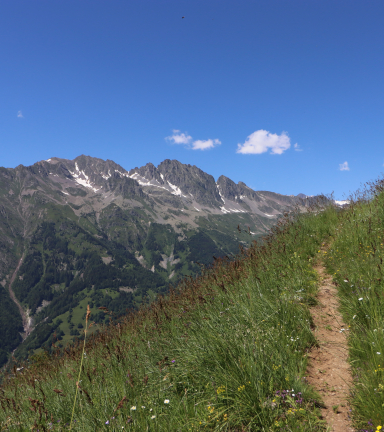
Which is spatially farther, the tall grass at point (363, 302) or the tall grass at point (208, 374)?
the tall grass at point (208, 374)

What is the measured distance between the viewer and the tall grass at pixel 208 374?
11.1ft

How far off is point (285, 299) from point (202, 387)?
2.66m

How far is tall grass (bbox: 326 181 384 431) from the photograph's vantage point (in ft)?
10.3

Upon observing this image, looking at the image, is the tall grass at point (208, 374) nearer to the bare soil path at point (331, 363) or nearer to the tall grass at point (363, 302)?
the bare soil path at point (331, 363)

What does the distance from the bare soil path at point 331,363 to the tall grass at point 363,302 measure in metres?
0.20

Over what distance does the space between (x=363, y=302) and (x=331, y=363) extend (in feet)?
4.43

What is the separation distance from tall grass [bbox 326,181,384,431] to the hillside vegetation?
0.8 inches

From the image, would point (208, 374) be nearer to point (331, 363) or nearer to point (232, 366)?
point (232, 366)

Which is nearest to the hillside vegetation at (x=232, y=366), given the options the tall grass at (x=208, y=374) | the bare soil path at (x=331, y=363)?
the tall grass at (x=208, y=374)

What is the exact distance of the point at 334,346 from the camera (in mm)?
4738

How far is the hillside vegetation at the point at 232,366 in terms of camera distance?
3.35 metres

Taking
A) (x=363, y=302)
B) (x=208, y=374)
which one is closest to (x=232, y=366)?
(x=208, y=374)

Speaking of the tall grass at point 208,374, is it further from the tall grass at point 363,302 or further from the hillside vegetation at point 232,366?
the tall grass at point 363,302

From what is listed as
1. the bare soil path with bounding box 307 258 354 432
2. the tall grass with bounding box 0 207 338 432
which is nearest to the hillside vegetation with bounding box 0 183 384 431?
the tall grass with bounding box 0 207 338 432
